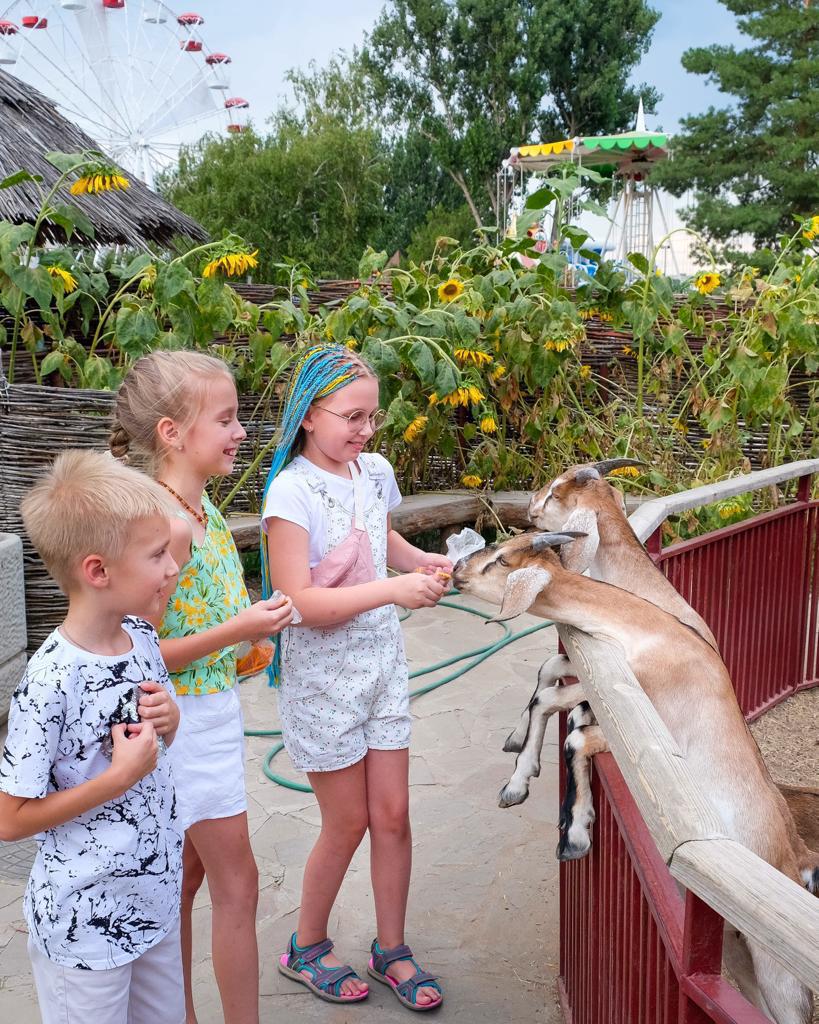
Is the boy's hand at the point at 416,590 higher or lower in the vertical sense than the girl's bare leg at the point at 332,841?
higher

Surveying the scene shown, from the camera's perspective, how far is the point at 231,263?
18.0 ft

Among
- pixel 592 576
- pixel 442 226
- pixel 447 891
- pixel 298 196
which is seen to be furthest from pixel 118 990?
pixel 442 226

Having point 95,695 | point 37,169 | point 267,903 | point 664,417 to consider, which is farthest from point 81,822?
point 37,169

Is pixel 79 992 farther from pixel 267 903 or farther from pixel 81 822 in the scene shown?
pixel 267 903

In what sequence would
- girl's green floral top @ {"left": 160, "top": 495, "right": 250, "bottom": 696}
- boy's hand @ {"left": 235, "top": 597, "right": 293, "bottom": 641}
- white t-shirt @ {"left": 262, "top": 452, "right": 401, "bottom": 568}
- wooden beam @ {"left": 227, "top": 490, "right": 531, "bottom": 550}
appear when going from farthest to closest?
wooden beam @ {"left": 227, "top": 490, "right": 531, "bottom": 550} → white t-shirt @ {"left": 262, "top": 452, "right": 401, "bottom": 568} → girl's green floral top @ {"left": 160, "top": 495, "right": 250, "bottom": 696} → boy's hand @ {"left": 235, "top": 597, "right": 293, "bottom": 641}

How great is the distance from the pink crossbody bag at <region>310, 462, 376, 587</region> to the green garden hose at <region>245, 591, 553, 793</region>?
5.61 ft

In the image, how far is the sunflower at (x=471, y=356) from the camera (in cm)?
686

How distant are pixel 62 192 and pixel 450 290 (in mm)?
3880

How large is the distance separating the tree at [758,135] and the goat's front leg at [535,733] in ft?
87.7

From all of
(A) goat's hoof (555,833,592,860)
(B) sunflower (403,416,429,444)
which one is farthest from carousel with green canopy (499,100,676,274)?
(A) goat's hoof (555,833,592,860)

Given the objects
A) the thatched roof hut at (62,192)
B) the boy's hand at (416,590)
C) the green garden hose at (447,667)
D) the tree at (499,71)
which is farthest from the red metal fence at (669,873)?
the tree at (499,71)

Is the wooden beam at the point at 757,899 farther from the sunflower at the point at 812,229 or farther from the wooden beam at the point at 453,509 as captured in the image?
the sunflower at the point at 812,229

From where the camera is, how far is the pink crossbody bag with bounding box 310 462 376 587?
2598 mm

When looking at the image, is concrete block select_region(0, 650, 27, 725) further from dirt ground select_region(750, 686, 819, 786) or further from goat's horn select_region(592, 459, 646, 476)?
dirt ground select_region(750, 686, 819, 786)
